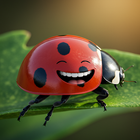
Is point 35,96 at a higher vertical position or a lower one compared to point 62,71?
lower

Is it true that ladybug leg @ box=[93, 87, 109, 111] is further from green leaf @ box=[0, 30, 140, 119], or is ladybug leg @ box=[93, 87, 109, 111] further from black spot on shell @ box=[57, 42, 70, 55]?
black spot on shell @ box=[57, 42, 70, 55]

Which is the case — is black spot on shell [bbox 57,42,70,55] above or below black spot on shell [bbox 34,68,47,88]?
above

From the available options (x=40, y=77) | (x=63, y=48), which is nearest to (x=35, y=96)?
(x=40, y=77)

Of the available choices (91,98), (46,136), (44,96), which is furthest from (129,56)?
(46,136)

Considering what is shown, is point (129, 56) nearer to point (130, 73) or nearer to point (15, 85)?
point (130, 73)

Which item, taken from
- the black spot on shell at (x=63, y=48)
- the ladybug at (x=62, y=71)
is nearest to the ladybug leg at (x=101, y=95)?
the ladybug at (x=62, y=71)

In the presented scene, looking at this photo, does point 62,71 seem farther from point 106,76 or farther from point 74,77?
point 106,76

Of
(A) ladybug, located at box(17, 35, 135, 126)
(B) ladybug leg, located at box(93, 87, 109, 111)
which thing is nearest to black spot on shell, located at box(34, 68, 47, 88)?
(A) ladybug, located at box(17, 35, 135, 126)
